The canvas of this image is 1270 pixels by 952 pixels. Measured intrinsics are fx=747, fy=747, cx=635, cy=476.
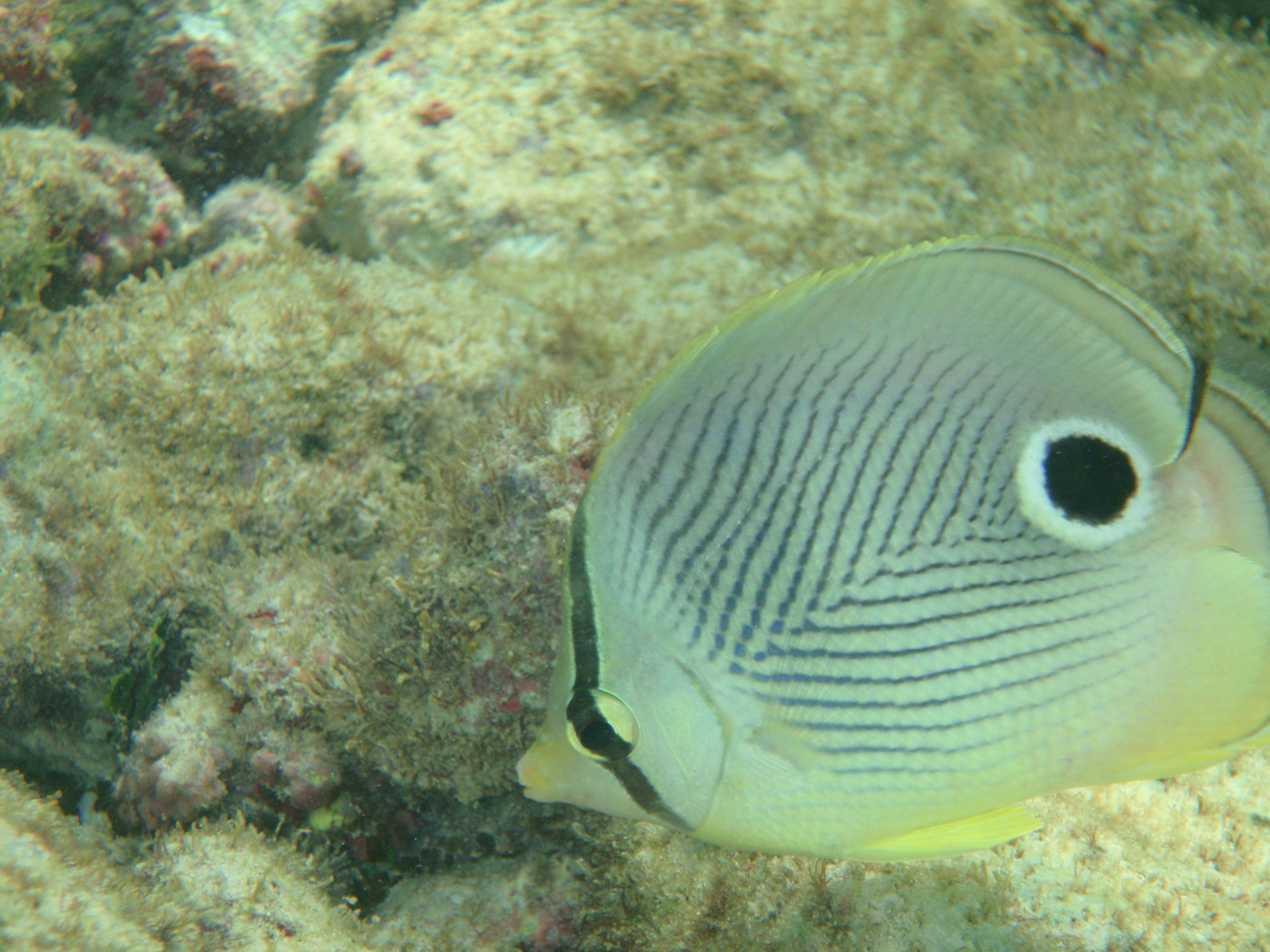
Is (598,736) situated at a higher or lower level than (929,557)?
lower

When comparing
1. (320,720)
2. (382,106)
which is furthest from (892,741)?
(382,106)

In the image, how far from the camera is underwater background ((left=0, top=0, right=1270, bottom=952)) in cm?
195

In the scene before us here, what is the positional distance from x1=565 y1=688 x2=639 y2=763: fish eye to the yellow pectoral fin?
428 mm

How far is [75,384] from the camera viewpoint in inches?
115

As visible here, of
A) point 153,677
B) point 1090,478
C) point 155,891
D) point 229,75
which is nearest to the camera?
point 1090,478

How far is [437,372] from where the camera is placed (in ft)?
→ 9.29

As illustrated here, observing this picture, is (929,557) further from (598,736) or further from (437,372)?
(437,372)

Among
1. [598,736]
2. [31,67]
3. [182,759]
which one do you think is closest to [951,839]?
[598,736]

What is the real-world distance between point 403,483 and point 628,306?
3.58 ft

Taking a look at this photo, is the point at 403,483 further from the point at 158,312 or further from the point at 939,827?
the point at 939,827

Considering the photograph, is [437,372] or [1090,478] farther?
[437,372]

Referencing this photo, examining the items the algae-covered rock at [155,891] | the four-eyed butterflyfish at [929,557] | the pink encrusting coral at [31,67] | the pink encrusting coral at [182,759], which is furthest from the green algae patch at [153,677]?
the pink encrusting coral at [31,67]

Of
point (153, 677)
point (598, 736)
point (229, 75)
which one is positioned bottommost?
point (153, 677)

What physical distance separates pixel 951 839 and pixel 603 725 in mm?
624
